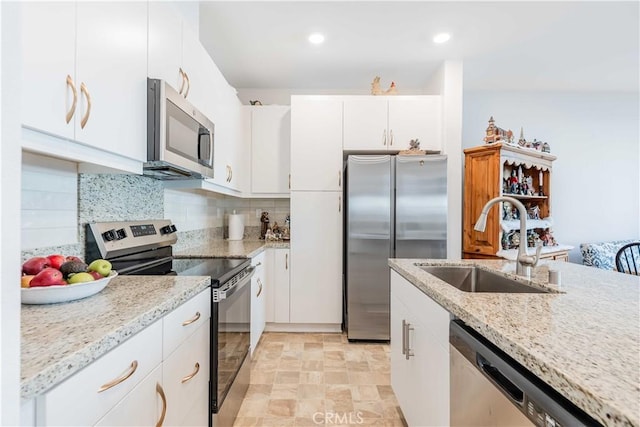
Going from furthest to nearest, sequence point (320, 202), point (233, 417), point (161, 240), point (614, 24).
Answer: point (320, 202) → point (614, 24) → point (161, 240) → point (233, 417)

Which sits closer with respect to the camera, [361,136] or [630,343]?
[630,343]

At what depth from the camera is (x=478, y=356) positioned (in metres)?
0.85

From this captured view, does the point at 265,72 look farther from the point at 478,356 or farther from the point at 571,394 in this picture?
the point at 571,394

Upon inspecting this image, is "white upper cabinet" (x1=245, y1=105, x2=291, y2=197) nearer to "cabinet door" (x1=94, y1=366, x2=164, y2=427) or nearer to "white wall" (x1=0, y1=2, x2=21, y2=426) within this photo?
"cabinet door" (x1=94, y1=366, x2=164, y2=427)

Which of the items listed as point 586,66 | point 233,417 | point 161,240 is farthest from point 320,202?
point 586,66

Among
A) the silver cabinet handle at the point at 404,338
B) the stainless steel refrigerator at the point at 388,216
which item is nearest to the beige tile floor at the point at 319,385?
the stainless steel refrigerator at the point at 388,216

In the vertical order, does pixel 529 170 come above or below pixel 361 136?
below

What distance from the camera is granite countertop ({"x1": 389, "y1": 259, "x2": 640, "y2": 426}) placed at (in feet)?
1.56

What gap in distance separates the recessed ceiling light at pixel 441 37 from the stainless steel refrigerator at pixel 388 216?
998mm

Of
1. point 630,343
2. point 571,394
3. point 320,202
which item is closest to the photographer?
point 571,394

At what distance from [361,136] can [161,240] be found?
2033mm

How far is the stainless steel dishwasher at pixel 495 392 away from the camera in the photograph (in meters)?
0.58

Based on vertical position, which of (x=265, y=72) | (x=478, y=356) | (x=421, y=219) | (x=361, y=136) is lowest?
(x=478, y=356)

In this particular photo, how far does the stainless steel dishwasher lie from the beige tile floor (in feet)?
3.19
